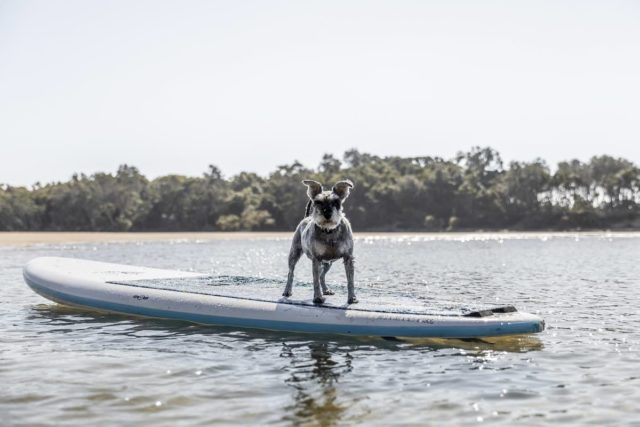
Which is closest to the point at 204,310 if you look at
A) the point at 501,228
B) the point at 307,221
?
the point at 307,221

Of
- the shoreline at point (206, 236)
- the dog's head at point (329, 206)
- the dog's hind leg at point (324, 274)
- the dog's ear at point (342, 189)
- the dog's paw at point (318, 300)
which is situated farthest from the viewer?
the shoreline at point (206, 236)

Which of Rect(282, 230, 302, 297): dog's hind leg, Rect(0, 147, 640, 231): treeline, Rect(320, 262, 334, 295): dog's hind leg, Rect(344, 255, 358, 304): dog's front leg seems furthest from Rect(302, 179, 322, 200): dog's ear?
Rect(0, 147, 640, 231): treeline

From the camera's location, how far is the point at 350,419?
23.4 feet

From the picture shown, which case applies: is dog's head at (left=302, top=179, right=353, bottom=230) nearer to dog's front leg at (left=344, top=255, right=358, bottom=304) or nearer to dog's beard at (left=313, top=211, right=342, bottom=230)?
dog's beard at (left=313, top=211, right=342, bottom=230)

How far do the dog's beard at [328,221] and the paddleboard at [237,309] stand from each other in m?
1.45

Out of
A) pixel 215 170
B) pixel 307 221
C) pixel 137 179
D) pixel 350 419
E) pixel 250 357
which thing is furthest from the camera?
pixel 215 170

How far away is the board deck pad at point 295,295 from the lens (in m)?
11.0

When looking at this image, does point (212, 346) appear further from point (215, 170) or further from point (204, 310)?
point (215, 170)

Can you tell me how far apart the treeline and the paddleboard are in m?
76.8

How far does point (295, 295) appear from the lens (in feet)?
42.2

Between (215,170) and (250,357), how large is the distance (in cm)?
10893

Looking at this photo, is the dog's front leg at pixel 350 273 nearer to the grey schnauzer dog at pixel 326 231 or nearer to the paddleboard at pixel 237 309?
the grey schnauzer dog at pixel 326 231

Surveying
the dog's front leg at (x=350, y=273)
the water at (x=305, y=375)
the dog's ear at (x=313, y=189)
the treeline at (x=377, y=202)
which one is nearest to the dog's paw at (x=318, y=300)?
the dog's front leg at (x=350, y=273)

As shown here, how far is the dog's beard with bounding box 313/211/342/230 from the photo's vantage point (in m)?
10.5
